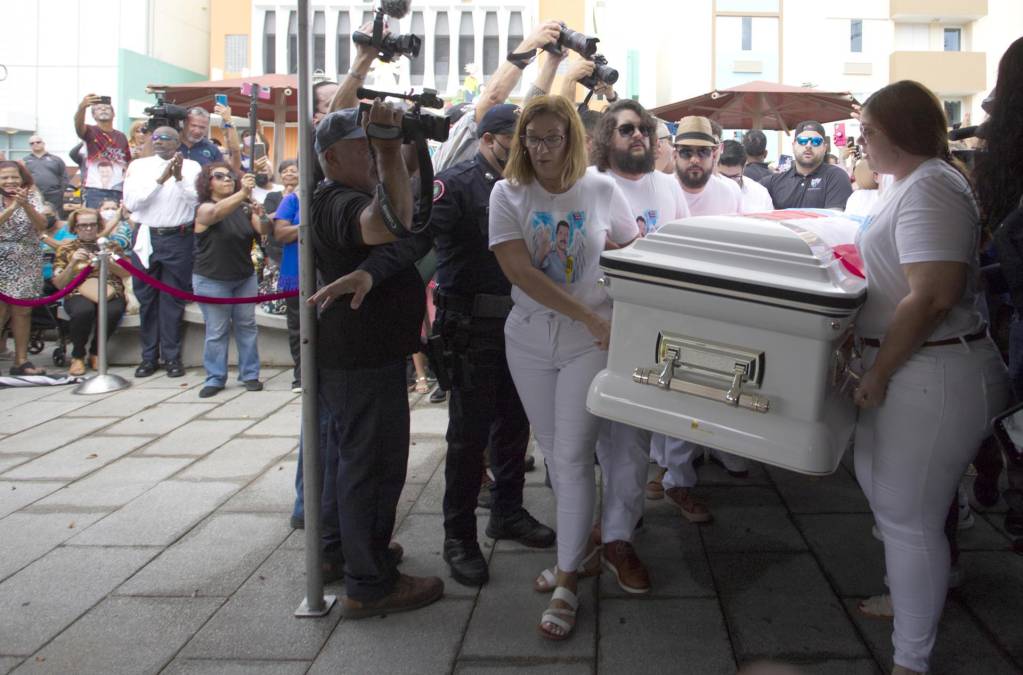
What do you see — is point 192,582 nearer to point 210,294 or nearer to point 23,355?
point 210,294

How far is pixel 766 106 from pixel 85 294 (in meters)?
8.67

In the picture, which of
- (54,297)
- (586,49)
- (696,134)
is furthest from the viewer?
(54,297)

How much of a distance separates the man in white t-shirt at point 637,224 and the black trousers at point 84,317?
5786 mm

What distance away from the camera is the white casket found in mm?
2141

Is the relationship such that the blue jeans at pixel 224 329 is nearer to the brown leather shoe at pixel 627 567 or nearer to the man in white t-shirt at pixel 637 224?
the man in white t-shirt at pixel 637 224

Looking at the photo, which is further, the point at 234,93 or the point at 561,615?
the point at 234,93

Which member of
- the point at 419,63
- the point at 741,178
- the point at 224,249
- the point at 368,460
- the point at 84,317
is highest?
the point at 419,63

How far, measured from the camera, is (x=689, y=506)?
12.7 ft

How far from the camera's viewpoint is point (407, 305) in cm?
297

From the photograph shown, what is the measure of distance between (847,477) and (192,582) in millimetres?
3105

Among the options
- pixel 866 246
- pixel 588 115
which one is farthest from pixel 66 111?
pixel 866 246

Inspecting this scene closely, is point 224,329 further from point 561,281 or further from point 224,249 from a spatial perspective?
point 561,281

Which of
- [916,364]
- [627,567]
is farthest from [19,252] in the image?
[916,364]

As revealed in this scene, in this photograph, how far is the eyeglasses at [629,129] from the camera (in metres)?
3.30
